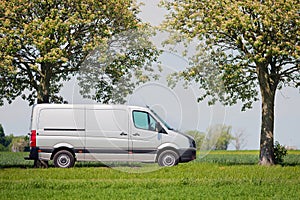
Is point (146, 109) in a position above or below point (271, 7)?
below

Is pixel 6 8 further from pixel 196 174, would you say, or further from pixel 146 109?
pixel 196 174

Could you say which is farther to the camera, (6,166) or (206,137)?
(6,166)

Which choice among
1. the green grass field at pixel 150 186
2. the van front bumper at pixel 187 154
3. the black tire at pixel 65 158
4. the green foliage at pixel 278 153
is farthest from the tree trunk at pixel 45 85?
the green foliage at pixel 278 153

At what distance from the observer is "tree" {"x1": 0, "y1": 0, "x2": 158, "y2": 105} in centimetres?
2534

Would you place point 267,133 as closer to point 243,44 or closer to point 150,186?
point 243,44

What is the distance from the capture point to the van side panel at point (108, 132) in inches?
923

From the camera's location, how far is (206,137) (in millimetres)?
25766

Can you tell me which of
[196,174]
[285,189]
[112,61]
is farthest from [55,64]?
[285,189]

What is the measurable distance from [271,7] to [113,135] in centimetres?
930

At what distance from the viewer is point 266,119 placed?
1068 inches

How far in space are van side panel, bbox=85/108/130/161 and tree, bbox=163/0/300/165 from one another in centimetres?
521

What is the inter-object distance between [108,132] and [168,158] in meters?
2.91

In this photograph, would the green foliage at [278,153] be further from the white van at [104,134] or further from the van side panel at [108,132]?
the van side panel at [108,132]

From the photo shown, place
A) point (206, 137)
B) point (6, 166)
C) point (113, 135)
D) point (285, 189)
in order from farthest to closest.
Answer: point (6, 166) → point (206, 137) → point (113, 135) → point (285, 189)
